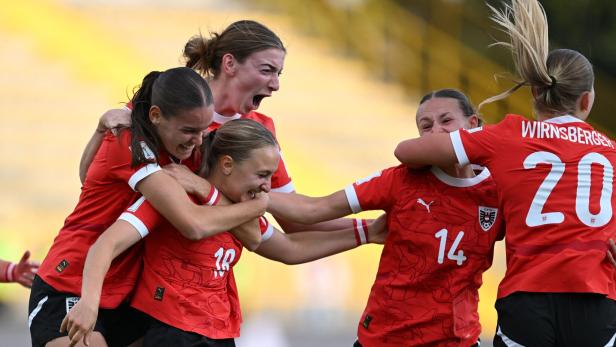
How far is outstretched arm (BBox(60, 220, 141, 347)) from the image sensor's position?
328cm

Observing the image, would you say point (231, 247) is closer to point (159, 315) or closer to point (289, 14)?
point (159, 315)

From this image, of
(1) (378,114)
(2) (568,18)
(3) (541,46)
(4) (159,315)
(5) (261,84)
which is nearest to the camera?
(4) (159,315)

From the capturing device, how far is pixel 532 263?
3.73 m

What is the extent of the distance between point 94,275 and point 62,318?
40cm

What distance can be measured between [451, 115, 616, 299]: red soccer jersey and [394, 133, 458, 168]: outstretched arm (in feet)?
0.13

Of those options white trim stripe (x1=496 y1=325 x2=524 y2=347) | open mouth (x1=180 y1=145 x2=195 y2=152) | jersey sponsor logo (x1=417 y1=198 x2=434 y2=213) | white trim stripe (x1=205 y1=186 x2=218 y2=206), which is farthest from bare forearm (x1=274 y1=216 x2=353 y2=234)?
white trim stripe (x1=496 y1=325 x2=524 y2=347)

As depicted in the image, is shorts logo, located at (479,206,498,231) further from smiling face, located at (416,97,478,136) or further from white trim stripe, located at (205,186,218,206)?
white trim stripe, located at (205,186,218,206)

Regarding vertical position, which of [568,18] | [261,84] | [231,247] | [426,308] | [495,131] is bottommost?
[426,308]

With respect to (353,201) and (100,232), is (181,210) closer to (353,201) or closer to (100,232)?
(100,232)

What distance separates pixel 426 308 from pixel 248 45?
134 centimetres

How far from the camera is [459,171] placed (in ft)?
13.3

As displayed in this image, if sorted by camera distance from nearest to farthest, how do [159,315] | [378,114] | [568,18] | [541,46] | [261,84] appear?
[159,315] → [541,46] → [261,84] → [568,18] → [378,114]

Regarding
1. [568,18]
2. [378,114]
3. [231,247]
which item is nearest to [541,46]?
[231,247]

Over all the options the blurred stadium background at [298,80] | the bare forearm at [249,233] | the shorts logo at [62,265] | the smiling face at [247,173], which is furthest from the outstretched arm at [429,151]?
the blurred stadium background at [298,80]
